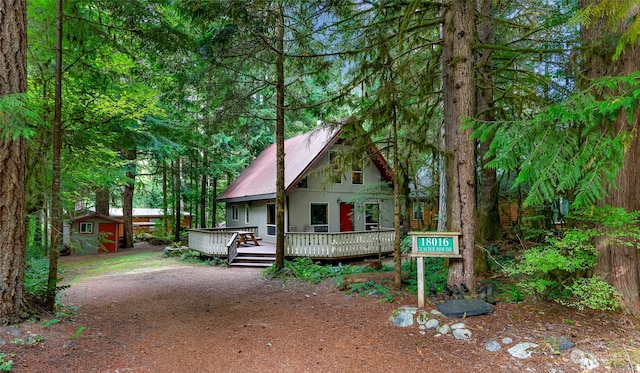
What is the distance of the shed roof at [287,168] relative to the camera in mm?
13570

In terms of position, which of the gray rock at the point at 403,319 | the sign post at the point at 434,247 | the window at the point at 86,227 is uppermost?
the sign post at the point at 434,247

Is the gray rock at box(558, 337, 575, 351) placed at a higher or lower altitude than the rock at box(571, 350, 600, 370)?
higher

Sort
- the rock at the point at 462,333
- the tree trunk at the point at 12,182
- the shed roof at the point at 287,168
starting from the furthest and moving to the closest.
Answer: the shed roof at the point at 287,168
the tree trunk at the point at 12,182
the rock at the point at 462,333

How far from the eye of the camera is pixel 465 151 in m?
5.28

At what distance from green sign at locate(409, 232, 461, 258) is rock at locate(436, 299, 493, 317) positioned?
0.69 meters

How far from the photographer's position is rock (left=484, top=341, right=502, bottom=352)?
3.88 meters

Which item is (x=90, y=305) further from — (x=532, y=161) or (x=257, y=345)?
(x=532, y=161)

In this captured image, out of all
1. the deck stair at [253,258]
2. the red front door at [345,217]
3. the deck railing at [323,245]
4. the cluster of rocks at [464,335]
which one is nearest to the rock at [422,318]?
the cluster of rocks at [464,335]

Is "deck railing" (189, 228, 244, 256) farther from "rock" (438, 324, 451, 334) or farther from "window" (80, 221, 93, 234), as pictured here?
"rock" (438, 324, 451, 334)

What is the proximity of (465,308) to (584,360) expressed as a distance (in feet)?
4.96

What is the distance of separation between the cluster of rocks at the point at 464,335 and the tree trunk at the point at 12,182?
544 centimetres

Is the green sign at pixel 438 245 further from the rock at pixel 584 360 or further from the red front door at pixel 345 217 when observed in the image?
the red front door at pixel 345 217

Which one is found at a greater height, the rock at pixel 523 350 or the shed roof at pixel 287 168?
the shed roof at pixel 287 168

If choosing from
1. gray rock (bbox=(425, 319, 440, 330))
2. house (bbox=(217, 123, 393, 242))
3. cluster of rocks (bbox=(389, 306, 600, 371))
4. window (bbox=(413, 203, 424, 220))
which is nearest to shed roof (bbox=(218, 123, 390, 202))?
house (bbox=(217, 123, 393, 242))
